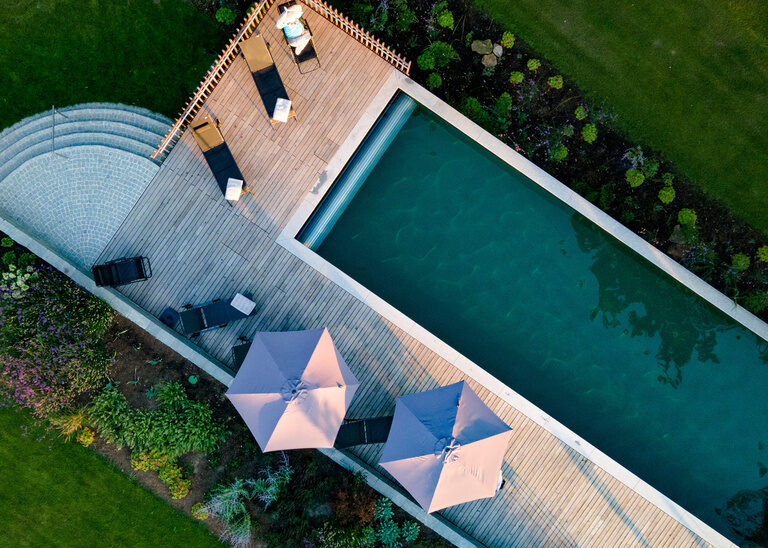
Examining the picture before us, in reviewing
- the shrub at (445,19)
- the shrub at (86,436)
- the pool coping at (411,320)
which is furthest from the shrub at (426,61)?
the shrub at (86,436)

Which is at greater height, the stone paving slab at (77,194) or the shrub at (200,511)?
the stone paving slab at (77,194)

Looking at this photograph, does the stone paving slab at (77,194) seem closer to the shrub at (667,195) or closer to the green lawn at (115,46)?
the green lawn at (115,46)

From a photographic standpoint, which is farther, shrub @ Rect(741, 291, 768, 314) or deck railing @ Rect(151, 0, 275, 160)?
shrub @ Rect(741, 291, 768, 314)

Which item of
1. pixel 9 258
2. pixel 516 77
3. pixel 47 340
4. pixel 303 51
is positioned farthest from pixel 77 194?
pixel 516 77

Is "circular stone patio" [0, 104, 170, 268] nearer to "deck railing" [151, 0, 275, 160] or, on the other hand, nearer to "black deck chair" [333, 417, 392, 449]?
"deck railing" [151, 0, 275, 160]

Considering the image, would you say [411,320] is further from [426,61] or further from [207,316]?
[426,61]

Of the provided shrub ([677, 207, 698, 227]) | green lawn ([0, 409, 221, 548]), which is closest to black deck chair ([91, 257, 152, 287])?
green lawn ([0, 409, 221, 548])
